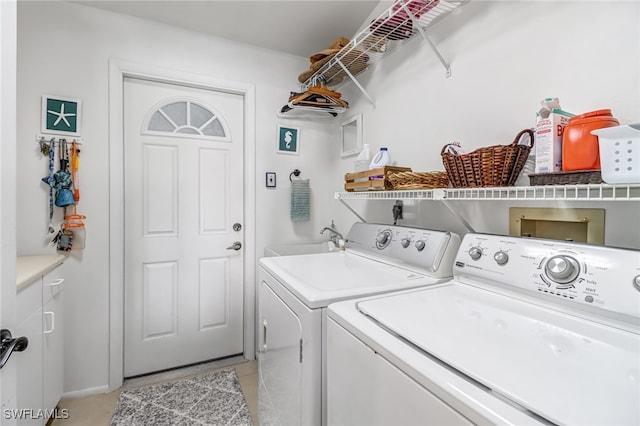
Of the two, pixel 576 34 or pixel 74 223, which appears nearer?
pixel 576 34

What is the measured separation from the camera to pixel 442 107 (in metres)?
1.57

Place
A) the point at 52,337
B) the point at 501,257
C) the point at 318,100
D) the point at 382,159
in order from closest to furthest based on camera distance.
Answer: the point at 501,257
the point at 52,337
the point at 382,159
the point at 318,100

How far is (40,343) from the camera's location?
149 centimetres

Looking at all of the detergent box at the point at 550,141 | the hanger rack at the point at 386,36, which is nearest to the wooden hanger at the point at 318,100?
the hanger rack at the point at 386,36

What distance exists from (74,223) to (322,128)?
1.98 metres

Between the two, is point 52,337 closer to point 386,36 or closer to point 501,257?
point 501,257

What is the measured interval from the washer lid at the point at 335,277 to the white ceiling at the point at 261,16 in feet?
5.73

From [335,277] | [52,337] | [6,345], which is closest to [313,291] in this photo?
[335,277]

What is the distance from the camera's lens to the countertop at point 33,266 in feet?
4.34

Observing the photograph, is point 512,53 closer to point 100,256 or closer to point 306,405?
point 306,405

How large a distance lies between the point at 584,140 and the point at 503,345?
0.61 meters

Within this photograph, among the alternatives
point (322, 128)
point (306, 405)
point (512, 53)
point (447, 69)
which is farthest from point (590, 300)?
point (322, 128)

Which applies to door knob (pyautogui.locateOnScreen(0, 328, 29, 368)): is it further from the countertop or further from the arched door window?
the arched door window

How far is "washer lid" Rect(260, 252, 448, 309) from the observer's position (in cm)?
102
